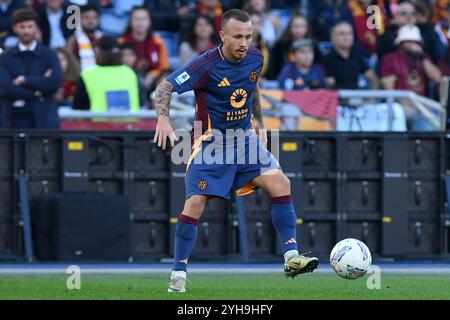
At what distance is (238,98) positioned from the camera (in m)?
11.6

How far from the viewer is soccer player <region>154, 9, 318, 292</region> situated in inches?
446

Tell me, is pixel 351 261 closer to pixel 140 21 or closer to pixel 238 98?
pixel 238 98

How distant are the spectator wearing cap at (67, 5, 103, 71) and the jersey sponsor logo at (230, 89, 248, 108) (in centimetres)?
704

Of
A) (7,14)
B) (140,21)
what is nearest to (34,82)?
(140,21)

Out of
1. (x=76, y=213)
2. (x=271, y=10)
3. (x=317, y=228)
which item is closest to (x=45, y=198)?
(x=76, y=213)

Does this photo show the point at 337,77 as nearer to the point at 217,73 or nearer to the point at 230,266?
the point at 230,266

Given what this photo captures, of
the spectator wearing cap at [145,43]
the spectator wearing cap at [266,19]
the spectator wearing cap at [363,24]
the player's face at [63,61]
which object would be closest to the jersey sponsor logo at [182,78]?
the player's face at [63,61]

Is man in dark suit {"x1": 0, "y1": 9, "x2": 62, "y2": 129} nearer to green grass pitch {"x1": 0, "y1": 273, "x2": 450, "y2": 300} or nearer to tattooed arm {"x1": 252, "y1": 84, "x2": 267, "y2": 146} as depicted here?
green grass pitch {"x1": 0, "y1": 273, "x2": 450, "y2": 300}

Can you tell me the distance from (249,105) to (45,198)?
4.48m

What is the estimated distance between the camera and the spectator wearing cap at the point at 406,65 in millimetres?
19250

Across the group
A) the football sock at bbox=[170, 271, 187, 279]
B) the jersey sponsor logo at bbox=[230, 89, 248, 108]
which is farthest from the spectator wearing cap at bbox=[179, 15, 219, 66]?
the football sock at bbox=[170, 271, 187, 279]

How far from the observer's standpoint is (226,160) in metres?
11.6

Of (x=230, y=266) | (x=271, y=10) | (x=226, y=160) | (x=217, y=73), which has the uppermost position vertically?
(x=271, y=10)

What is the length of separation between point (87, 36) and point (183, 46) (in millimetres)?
1357
